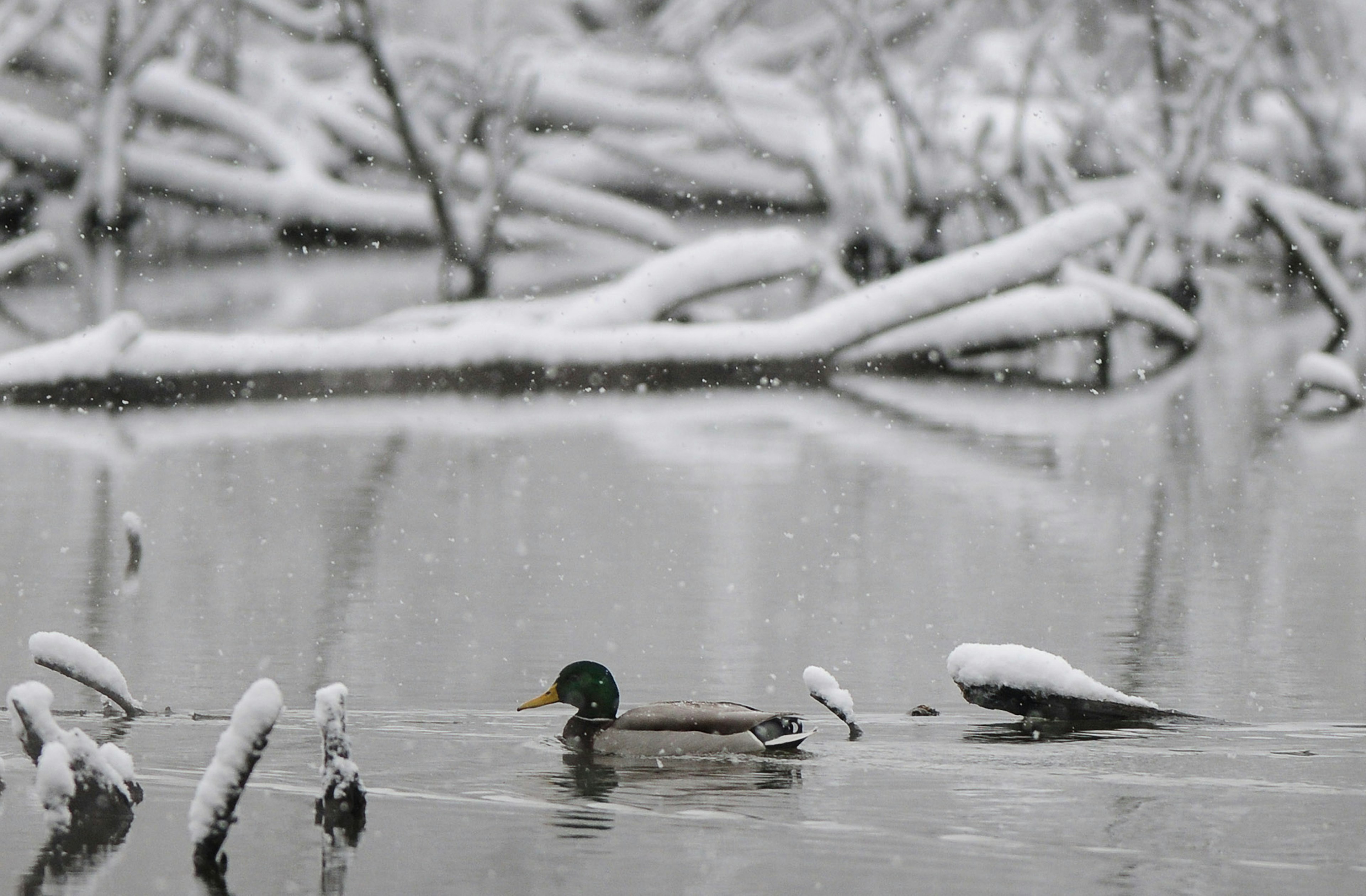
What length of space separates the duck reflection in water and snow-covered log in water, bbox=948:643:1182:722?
0.65 metres

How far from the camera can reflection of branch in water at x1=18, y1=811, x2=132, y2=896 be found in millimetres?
4918

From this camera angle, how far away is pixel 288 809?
5.43 meters

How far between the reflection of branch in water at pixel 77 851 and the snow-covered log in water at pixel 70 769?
2 cm

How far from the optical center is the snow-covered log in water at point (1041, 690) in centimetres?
613

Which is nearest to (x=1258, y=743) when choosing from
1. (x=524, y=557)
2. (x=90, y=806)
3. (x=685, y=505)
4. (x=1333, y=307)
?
(x=90, y=806)

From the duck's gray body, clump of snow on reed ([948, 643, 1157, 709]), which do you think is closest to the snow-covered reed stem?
the duck's gray body

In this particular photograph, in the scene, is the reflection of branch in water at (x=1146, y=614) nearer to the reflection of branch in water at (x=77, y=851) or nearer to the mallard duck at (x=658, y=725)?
the mallard duck at (x=658, y=725)

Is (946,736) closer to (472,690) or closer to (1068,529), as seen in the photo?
(472,690)

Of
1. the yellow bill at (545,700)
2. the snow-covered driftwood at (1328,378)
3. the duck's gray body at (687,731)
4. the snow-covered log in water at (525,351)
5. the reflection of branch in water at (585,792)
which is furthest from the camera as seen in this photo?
the snow-covered driftwood at (1328,378)

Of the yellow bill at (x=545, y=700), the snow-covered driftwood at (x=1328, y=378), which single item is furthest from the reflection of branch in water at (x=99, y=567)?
the snow-covered driftwood at (x=1328, y=378)

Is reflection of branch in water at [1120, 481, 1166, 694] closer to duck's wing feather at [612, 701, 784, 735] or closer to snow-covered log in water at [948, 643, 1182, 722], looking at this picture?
snow-covered log in water at [948, 643, 1182, 722]

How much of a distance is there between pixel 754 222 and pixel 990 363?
1206cm

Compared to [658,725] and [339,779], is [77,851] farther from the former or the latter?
[658,725]

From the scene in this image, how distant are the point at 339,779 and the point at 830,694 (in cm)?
138
